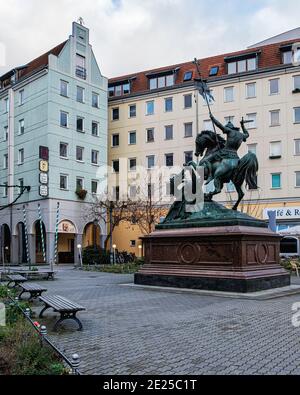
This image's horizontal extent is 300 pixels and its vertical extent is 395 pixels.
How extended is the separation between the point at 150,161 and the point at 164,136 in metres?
3.01

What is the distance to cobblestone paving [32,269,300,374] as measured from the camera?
644 cm

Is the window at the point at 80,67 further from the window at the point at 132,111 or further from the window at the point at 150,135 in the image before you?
the window at the point at 150,135

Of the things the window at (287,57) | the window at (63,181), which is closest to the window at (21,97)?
the window at (63,181)

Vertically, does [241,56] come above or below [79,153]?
above

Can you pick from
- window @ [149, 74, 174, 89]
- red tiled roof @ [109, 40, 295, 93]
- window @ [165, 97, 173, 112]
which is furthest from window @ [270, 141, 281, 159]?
window @ [149, 74, 174, 89]

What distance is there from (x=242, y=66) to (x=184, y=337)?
43274mm

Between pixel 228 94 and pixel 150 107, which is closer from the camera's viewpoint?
pixel 228 94

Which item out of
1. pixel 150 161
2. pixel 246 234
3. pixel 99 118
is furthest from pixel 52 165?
pixel 246 234

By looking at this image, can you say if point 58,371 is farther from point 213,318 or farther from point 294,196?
point 294,196

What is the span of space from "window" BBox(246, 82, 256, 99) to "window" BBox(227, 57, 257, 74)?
178cm

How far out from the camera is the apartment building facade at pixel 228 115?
44.2 m

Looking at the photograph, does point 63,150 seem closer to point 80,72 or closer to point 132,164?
point 80,72

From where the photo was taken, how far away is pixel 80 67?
4688 centimetres

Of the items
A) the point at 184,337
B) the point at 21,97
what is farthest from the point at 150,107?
the point at 184,337
